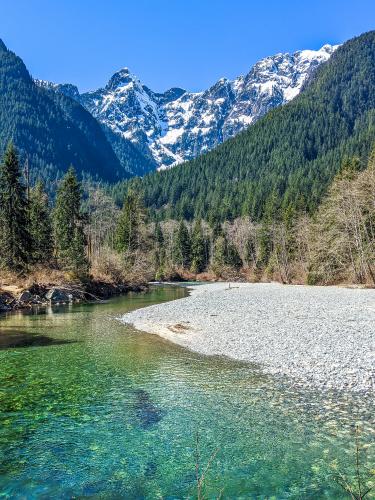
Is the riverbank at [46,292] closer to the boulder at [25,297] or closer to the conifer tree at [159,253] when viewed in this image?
the boulder at [25,297]

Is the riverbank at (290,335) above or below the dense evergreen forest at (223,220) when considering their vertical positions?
below

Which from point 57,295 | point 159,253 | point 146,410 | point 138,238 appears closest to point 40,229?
point 57,295

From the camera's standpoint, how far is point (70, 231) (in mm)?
53156

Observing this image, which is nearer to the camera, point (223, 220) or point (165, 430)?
point (165, 430)

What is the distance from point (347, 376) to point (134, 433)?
22.0 feet

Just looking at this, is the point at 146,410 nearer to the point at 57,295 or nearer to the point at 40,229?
the point at 57,295

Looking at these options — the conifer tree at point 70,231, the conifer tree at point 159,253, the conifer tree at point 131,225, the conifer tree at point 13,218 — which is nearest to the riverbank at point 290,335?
the conifer tree at point 70,231

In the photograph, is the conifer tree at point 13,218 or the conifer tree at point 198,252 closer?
the conifer tree at point 13,218

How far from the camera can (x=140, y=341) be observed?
62.1ft

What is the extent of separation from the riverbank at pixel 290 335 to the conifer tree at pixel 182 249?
73.0 meters

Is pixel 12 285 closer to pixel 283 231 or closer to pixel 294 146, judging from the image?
pixel 283 231

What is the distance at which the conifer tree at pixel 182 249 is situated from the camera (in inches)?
4045

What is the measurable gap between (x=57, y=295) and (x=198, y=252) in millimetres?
65627

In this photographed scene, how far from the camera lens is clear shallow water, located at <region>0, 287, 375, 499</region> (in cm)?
711
